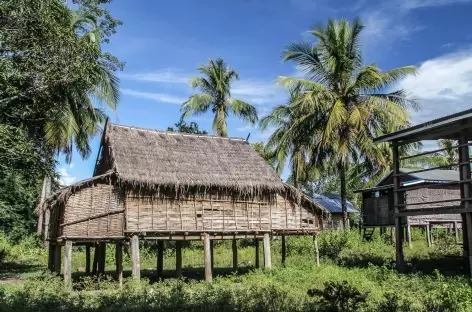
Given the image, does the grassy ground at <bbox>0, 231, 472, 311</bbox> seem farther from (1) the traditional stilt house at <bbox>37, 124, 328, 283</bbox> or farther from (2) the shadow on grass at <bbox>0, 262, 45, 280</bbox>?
(1) the traditional stilt house at <bbox>37, 124, 328, 283</bbox>

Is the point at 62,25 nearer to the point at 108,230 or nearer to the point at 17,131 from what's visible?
the point at 17,131

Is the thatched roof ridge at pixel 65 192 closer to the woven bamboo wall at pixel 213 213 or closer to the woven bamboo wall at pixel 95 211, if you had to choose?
the woven bamboo wall at pixel 95 211

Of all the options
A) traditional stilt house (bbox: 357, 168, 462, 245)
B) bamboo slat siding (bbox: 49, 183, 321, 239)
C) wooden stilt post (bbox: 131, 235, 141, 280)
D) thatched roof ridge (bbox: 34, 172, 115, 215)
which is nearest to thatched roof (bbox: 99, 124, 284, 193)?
bamboo slat siding (bbox: 49, 183, 321, 239)

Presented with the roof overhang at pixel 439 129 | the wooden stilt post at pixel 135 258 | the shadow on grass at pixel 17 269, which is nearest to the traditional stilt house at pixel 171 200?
the wooden stilt post at pixel 135 258

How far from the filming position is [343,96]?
2578 centimetres

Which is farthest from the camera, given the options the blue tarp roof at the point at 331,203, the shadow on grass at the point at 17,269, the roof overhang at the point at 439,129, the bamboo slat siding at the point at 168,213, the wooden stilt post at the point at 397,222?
the blue tarp roof at the point at 331,203

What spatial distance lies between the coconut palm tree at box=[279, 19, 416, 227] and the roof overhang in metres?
8.86

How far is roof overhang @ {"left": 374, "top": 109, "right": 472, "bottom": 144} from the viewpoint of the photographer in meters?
13.2

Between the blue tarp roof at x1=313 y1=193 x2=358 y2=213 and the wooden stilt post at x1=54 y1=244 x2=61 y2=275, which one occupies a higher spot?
the blue tarp roof at x1=313 y1=193 x2=358 y2=213

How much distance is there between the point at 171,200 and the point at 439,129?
934cm

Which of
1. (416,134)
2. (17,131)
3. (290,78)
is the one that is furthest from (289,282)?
(290,78)

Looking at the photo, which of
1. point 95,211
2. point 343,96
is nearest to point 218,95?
point 343,96

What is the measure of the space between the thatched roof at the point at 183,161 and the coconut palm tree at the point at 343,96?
224 inches

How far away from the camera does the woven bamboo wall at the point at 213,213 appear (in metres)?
17.4
